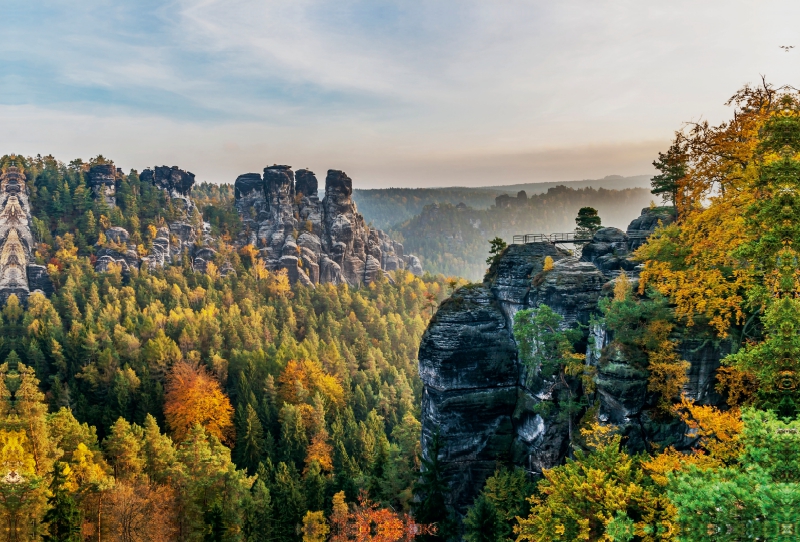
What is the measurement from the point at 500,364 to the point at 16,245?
98.0 meters

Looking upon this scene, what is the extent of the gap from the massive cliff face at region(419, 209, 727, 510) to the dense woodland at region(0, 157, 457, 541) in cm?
512

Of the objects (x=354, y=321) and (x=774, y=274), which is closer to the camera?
(x=774, y=274)

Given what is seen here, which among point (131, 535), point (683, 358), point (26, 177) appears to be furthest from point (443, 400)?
point (26, 177)

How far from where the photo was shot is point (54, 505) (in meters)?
31.6

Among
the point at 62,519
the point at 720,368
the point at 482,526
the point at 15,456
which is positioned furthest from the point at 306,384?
the point at 720,368

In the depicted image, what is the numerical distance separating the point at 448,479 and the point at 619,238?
2364 cm

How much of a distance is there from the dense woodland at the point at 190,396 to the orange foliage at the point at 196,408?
0.19 meters

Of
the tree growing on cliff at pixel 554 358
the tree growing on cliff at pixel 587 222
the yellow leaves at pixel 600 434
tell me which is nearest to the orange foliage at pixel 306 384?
the tree growing on cliff at pixel 554 358

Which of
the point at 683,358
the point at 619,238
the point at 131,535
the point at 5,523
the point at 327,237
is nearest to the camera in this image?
the point at 683,358

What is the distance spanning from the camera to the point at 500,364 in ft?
120

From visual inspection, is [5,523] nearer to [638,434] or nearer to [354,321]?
[638,434]

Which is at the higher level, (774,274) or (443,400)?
(774,274)

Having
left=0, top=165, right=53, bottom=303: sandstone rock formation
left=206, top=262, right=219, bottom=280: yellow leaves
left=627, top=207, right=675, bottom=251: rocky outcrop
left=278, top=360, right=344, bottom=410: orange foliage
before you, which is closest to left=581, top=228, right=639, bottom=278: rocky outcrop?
left=627, top=207, right=675, bottom=251: rocky outcrop

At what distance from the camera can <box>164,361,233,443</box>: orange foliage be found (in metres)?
54.0
